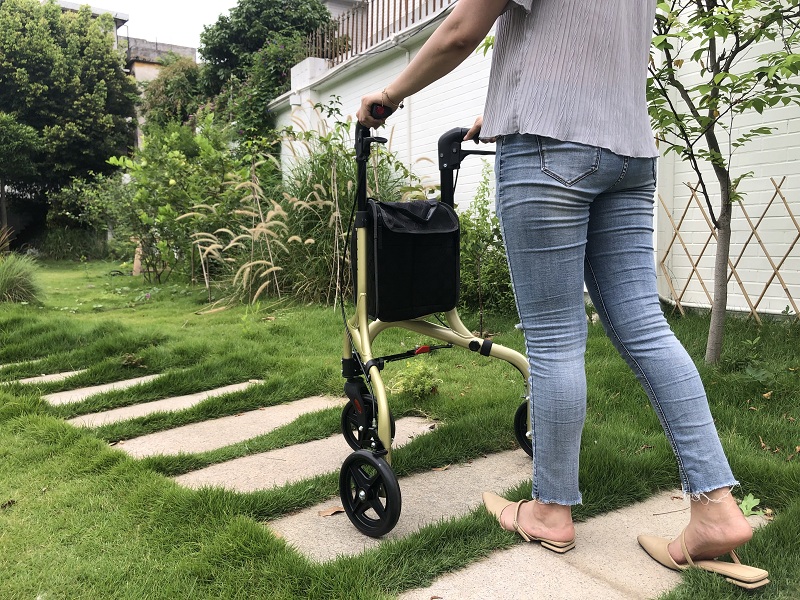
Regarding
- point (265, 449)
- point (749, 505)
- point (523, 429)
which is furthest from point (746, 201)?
point (265, 449)

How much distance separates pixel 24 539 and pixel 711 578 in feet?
5.58

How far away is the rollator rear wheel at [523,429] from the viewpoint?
2.14 meters

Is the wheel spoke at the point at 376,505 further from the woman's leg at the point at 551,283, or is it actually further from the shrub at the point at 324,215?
the shrub at the point at 324,215

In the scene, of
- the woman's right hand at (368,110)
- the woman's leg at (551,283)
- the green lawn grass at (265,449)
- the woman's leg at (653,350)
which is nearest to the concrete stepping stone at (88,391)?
the green lawn grass at (265,449)

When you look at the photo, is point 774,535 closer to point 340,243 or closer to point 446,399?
point 446,399

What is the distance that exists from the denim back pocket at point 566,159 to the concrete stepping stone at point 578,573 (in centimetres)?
88

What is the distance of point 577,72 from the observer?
134 centimetres

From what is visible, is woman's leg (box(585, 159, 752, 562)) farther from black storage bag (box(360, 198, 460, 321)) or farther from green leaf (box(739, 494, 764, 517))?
black storage bag (box(360, 198, 460, 321))

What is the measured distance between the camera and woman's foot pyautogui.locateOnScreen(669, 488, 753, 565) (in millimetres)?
1323

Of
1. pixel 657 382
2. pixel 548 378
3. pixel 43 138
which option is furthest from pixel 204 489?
pixel 43 138

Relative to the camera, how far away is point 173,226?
7020mm

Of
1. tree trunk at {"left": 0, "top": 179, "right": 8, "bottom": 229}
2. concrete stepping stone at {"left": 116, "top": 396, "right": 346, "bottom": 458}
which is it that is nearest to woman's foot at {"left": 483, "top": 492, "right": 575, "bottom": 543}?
concrete stepping stone at {"left": 116, "top": 396, "right": 346, "bottom": 458}

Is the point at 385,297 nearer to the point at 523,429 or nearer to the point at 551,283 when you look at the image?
the point at 551,283

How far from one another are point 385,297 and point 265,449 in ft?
2.98
